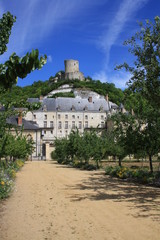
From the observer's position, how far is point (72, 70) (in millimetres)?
117812

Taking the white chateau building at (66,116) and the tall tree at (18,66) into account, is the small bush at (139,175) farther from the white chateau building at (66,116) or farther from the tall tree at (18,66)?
the white chateau building at (66,116)

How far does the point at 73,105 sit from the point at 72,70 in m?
45.5

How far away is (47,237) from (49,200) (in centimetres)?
481

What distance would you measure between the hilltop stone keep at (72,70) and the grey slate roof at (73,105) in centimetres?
4128

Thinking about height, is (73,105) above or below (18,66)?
above

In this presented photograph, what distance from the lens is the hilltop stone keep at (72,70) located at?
116m

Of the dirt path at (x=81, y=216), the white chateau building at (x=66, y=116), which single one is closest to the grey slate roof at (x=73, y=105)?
the white chateau building at (x=66, y=116)

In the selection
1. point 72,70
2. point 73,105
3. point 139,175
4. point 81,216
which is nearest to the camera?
point 81,216

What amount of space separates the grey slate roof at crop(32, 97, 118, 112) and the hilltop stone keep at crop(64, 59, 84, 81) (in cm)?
4128

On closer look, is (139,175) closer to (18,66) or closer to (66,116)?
(18,66)

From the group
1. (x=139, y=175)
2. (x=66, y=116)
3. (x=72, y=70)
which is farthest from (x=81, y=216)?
(x=72, y=70)

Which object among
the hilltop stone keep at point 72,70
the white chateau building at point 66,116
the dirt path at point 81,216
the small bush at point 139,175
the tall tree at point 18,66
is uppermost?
the hilltop stone keep at point 72,70

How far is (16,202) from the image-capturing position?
34.3 feet

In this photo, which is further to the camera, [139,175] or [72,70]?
[72,70]
